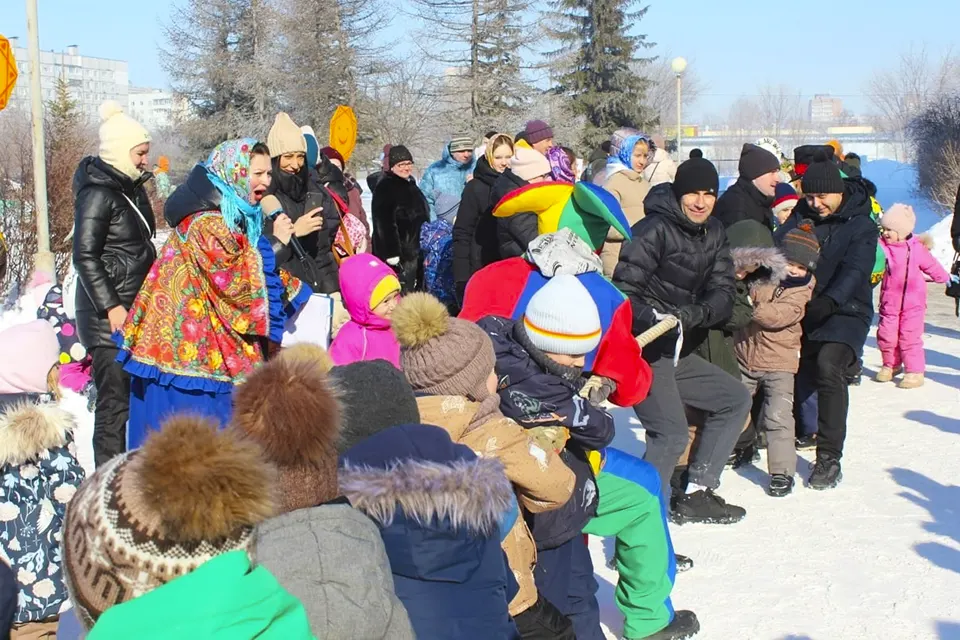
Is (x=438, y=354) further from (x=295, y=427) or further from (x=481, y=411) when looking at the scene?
(x=295, y=427)

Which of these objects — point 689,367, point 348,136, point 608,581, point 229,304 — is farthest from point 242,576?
point 348,136

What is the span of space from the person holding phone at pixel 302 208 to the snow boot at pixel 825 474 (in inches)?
125

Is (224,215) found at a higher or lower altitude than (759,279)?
higher

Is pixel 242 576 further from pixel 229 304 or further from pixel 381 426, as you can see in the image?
pixel 229 304

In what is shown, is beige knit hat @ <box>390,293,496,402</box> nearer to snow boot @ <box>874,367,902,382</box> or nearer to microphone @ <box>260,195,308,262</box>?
microphone @ <box>260,195,308,262</box>

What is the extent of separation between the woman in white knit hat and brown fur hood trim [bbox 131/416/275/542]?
3029 mm

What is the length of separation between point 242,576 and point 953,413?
23.1ft

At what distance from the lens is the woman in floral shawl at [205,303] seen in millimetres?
4184

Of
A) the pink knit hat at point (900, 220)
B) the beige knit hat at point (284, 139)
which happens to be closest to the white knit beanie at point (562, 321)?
the beige knit hat at point (284, 139)

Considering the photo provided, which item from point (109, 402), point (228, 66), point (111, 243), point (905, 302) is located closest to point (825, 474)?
point (905, 302)

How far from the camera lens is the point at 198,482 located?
184cm

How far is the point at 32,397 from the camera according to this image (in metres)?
3.82

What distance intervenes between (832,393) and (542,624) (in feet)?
11.4

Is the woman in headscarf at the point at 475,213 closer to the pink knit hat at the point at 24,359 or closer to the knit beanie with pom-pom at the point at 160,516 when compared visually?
the pink knit hat at the point at 24,359
